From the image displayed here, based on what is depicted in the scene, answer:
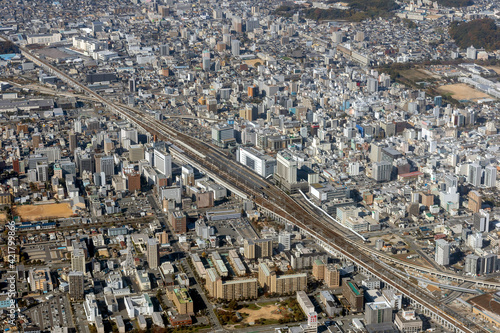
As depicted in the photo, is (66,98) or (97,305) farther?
(66,98)

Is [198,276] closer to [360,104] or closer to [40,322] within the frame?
[40,322]

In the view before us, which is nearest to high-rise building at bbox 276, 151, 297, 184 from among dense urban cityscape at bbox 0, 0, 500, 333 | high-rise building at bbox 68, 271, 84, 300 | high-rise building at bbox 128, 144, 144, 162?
dense urban cityscape at bbox 0, 0, 500, 333

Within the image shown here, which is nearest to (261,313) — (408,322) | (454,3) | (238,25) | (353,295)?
(353,295)

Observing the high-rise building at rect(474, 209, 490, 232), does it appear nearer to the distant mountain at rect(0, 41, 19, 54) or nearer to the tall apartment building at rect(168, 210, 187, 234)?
the tall apartment building at rect(168, 210, 187, 234)

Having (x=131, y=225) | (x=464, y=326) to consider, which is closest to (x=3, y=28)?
(x=131, y=225)

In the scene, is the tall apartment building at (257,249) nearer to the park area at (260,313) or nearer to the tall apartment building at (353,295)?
the park area at (260,313)

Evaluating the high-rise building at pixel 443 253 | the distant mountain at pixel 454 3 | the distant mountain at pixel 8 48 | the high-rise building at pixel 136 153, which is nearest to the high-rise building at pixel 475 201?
the high-rise building at pixel 443 253
